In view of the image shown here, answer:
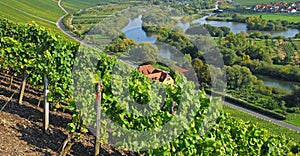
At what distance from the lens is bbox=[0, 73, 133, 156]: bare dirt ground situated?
7.02 m

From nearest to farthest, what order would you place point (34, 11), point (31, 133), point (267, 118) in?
1. point (31, 133)
2. point (267, 118)
3. point (34, 11)

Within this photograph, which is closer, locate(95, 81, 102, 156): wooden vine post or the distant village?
locate(95, 81, 102, 156): wooden vine post

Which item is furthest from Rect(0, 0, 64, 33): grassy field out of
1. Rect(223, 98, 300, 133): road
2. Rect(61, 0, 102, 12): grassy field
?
Rect(223, 98, 300, 133): road

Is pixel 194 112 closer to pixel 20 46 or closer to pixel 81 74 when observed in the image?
pixel 81 74

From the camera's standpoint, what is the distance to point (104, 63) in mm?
9250

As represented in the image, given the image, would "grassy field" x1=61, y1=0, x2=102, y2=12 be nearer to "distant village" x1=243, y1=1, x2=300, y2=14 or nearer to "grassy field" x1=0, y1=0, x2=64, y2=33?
"grassy field" x1=0, y1=0, x2=64, y2=33

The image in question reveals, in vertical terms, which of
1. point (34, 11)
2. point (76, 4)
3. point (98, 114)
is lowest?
point (98, 114)

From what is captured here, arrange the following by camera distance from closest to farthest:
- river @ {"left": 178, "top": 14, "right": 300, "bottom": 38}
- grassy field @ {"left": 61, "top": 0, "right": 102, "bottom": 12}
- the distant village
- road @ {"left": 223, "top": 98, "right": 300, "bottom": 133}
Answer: road @ {"left": 223, "top": 98, "right": 300, "bottom": 133}
river @ {"left": 178, "top": 14, "right": 300, "bottom": 38}
grassy field @ {"left": 61, "top": 0, "right": 102, "bottom": 12}
the distant village

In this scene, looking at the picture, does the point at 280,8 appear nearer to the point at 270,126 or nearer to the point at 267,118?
the point at 267,118

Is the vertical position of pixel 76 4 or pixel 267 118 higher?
pixel 76 4

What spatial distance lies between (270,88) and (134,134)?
31006 mm

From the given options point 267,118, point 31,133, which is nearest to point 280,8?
point 267,118

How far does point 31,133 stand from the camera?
25.8 feet

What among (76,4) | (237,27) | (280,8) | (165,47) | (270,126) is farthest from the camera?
(280,8)
